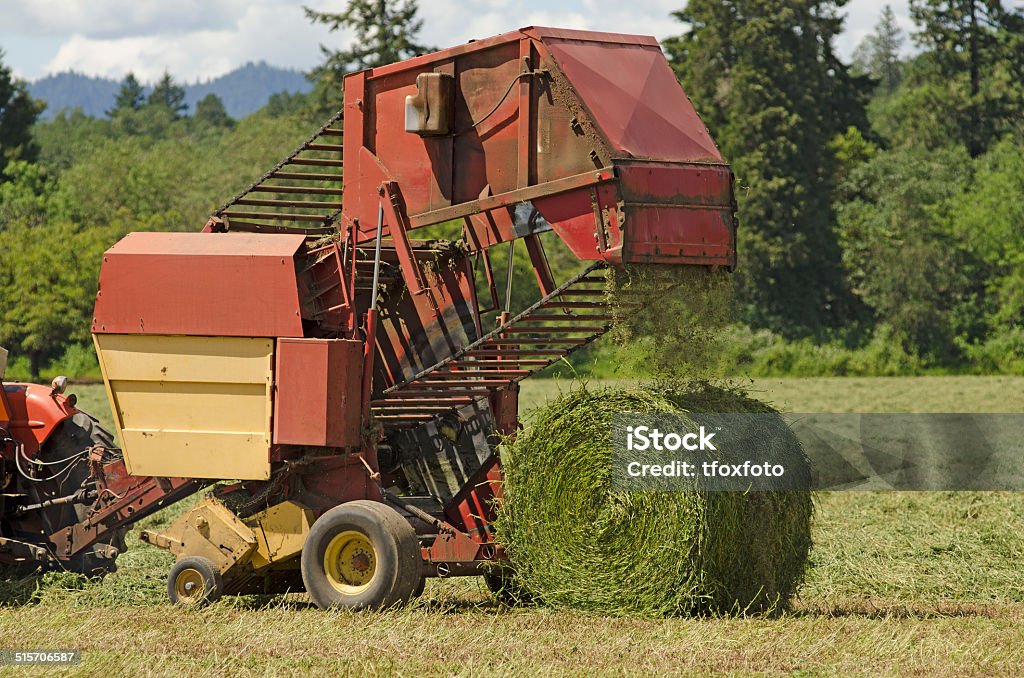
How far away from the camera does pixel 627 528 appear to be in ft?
30.8

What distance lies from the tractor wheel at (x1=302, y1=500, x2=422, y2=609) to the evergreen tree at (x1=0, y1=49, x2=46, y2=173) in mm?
60612

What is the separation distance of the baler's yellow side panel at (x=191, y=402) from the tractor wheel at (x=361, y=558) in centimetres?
64

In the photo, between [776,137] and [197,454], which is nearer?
[197,454]

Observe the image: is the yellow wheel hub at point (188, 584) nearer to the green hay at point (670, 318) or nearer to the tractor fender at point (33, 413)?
the tractor fender at point (33, 413)

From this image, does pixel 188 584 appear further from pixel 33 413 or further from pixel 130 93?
pixel 130 93

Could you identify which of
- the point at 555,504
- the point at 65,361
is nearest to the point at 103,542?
the point at 555,504

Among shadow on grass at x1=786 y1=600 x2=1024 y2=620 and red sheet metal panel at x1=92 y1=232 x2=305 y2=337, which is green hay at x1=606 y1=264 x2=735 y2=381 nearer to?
shadow on grass at x1=786 y1=600 x2=1024 y2=620

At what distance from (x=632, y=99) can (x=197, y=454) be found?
3.87 meters

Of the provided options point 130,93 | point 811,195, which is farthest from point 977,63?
point 130,93

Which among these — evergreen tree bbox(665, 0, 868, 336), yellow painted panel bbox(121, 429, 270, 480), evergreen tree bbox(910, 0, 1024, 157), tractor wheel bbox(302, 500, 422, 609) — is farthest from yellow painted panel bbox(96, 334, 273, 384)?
evergreen tree bbox(910, 0, 1024, 157)

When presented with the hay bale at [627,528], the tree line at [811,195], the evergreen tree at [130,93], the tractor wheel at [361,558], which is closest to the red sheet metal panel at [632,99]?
the hay bale at [627,528]

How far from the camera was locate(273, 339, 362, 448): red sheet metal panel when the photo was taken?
9906 mm

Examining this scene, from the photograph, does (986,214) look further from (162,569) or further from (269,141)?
(162,569)

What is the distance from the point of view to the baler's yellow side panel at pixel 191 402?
33.2 feet
